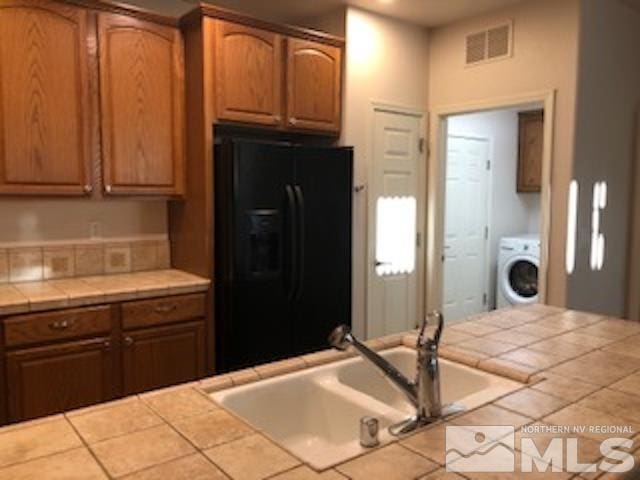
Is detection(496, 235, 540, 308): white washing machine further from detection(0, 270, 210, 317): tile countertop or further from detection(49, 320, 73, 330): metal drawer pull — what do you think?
detection(49, 320, 73, 330): metal drawer pull

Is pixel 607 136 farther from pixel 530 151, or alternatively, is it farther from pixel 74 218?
pixel 74 218

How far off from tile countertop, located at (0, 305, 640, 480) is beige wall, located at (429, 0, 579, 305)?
1.77 m

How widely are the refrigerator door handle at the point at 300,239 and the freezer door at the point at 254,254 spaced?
51 millimetres

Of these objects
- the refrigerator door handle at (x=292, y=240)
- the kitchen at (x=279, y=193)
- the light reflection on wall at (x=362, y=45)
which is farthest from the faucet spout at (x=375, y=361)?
the light reflection on wall at (x=362, y=45)

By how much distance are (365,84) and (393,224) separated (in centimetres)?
104

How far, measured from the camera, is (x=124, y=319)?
8.66 ft

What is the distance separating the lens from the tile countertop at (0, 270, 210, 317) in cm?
240

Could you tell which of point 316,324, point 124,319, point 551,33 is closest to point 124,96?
point 124,319

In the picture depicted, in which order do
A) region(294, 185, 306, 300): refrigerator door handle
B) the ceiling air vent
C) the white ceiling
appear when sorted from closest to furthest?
region(294, 185, 306, 300): refrigerator door handle → the white ceiling → the ceiling air vent

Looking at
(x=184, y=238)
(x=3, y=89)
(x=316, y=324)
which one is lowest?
(x=316, y=324)

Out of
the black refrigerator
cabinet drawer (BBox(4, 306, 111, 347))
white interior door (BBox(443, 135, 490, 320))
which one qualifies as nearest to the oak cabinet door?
the black refrigerator

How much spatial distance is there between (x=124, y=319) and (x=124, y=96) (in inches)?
48.7

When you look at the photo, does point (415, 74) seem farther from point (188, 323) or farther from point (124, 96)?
point (188, 323)

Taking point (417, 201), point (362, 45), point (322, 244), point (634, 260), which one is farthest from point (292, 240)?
point (634, 260)
